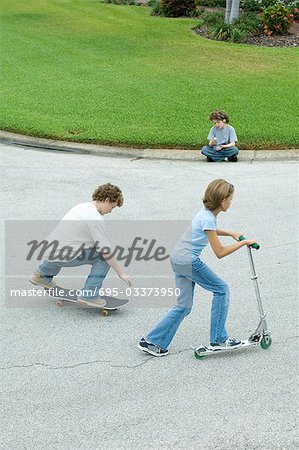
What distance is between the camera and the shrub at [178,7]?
86.8 ft

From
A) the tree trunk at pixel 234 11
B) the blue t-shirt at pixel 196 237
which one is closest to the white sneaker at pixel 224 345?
the blue t-shirt at pixel 196 237

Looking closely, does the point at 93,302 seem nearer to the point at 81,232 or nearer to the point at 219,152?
the point at 81,232

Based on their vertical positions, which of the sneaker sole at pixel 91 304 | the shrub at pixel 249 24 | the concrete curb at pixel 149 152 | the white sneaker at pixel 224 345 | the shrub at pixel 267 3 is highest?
the shrub at pixel 267 3

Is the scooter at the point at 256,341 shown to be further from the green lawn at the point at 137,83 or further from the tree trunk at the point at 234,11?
the tree trunk at the point at 234,11

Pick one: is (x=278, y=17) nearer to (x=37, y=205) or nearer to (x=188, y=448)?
(x=37, y=205)

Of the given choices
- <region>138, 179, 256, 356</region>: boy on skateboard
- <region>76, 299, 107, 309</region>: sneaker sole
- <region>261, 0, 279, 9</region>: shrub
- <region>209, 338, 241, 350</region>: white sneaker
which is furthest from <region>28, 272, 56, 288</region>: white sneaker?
<region>261, 0, 279, 9</region>: shrub

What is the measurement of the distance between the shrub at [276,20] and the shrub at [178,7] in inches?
153

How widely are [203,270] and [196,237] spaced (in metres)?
0.29

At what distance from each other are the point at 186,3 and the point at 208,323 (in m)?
20.2

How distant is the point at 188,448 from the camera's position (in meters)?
6.04

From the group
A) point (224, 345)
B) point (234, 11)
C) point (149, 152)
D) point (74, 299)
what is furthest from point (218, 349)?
point (234, 11)

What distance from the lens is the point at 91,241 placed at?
771 cm

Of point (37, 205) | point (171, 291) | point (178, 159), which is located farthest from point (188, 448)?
point (178, 159)

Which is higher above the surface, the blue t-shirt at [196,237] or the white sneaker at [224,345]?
the blue t-shirt at [196,237]
